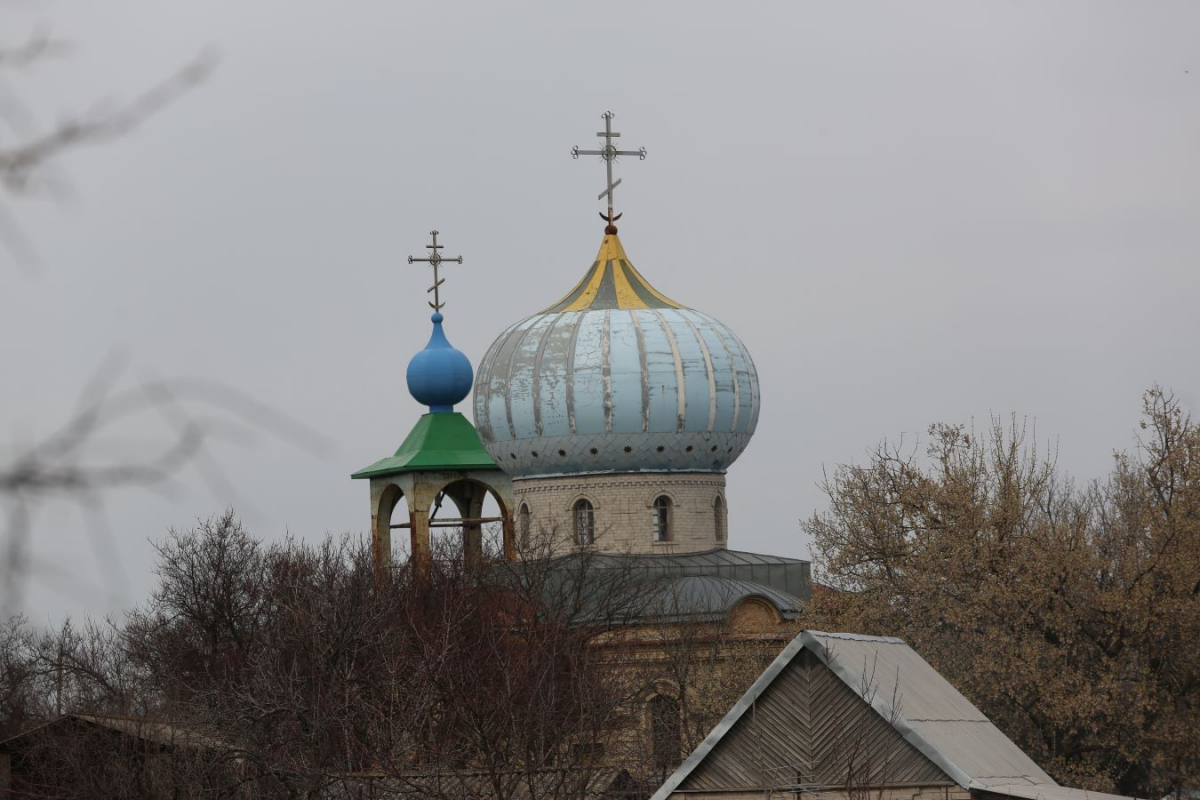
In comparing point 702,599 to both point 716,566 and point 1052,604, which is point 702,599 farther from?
point 1052,604

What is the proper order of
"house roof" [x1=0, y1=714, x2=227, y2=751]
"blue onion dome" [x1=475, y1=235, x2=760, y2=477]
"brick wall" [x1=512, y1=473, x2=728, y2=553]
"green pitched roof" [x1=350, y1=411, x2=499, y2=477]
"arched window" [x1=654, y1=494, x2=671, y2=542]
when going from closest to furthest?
"house roof" [x1=0, y1=714, x2=227, y2=751], "brick wall" [x1=512, y1=473, x2=728, y2=553], "blue onion dome" [x1=475, y1=235, x2=760, y2=477], "arched window" [x1=654, y1=494, x2=671, y2=542], "green pitched roof" [x1=350, y1=411, x2=499, y2=477]

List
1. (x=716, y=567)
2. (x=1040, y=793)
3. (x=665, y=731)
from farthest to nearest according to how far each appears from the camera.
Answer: (x=716, y=567)
(x=665, y=731)
(x=1040, y=793)

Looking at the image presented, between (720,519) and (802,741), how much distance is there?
2542 cm

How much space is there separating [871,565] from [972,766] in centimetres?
1566

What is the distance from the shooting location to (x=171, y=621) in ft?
132

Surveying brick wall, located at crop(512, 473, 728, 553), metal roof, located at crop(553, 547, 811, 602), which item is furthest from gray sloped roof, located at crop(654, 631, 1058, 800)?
brick wall, located at crop(512, 473, 728, 553)

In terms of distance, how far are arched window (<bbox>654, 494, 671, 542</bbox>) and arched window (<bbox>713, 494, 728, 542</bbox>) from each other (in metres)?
1.15

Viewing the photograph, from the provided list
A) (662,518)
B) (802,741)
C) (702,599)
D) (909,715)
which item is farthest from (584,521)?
(909,715)

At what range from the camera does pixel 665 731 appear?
1384 inches

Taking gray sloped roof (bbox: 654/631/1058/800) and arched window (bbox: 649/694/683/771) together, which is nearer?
gray sloped roof (bbox: 654/631/1058/800)

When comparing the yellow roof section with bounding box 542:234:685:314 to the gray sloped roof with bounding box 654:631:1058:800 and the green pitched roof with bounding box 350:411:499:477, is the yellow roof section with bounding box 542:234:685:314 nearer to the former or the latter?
the green pitched roof with bounding box 350:411:499:477

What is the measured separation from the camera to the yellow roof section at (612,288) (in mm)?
43094

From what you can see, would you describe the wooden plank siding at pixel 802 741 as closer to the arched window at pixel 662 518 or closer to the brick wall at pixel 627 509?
the brick wall at pixel 627 509

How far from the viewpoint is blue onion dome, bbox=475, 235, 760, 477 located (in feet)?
136
